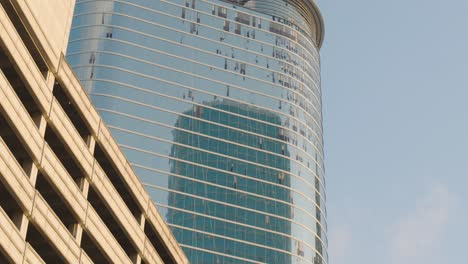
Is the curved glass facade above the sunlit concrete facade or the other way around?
above

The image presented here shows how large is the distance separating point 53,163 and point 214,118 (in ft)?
353

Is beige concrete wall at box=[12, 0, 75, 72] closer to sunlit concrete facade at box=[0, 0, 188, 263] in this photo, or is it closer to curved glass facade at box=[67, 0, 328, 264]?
sunlit concrete facade at box=[0, 0, 188, 263]

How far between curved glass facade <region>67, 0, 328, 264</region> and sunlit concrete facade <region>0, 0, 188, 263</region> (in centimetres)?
8011

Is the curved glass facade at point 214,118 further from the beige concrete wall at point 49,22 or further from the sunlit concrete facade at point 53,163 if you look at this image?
the beige concrete wall at point 49,22

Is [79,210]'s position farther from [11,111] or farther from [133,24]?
[133,24]

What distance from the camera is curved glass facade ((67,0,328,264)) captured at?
490 feet

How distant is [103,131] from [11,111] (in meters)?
14.6

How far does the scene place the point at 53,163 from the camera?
54.6 metres

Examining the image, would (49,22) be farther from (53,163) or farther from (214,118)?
(214,118)

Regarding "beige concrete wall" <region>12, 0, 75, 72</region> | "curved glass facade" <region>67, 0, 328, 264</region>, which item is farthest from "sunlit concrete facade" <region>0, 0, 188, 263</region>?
"curved glass facade" <region>67, 0, 328, 264</region>

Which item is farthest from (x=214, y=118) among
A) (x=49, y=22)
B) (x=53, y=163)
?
(x=53, y=163)

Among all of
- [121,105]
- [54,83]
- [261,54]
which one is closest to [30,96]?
[54,83]

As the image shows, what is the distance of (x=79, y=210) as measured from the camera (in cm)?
5691

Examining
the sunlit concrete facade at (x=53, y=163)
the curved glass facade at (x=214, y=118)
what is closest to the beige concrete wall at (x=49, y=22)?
the sunlit concrete facade at (x=53, y=163)
